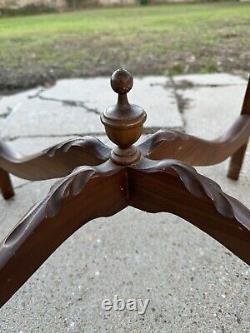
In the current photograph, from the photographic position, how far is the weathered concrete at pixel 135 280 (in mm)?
651

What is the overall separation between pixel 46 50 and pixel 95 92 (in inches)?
17.5

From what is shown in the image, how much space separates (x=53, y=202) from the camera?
1.75 ft

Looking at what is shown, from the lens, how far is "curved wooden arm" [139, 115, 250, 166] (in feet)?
2.25

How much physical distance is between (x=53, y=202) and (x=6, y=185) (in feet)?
1.53

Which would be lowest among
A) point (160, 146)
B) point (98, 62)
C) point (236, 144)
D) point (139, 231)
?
point (98, 62)

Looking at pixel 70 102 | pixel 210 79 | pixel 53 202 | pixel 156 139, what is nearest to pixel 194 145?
pixel 156 139

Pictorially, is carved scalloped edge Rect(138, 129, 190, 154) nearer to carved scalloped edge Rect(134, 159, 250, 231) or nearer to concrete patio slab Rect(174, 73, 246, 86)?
carved scalloped edge Rect(134, 159, 250, 231)

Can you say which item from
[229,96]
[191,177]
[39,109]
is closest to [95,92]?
[39,109]

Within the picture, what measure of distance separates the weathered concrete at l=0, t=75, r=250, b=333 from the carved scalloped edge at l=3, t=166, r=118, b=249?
8.5 inches

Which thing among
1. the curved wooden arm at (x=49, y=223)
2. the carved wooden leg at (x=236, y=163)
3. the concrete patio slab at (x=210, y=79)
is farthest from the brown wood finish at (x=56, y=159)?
the concrete patio slab at (x=210, y=79)

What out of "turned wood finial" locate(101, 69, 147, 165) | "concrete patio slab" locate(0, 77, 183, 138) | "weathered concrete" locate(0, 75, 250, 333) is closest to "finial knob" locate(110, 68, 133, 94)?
"turned wood finial" locate(101, 69, 147, 165)

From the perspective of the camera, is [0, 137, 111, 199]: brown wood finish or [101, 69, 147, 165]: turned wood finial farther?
[0, 137, 111, 199]: brown wood finish

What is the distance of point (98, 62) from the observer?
78.3 inches

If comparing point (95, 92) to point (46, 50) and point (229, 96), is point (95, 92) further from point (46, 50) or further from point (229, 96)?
point (229, 96)
